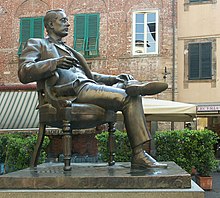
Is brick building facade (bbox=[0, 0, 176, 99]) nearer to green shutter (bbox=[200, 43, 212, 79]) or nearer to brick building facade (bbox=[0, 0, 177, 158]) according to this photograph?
brick building facade (bbox=[0, 0, 177, 158])

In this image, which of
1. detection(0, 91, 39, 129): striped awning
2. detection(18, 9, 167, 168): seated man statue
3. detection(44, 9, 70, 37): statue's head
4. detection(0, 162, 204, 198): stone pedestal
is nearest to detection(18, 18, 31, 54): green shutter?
detection(0, 91, 39, 129): striped awning

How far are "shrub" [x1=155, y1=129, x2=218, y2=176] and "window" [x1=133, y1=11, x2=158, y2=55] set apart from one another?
8024mm

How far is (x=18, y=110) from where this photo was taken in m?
13.5

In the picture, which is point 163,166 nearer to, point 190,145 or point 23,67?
point 23,67

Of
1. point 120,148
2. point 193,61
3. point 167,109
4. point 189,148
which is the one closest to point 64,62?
point 120,148

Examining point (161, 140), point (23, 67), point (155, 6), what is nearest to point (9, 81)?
point (155, 6)

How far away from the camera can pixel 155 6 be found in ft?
52.5

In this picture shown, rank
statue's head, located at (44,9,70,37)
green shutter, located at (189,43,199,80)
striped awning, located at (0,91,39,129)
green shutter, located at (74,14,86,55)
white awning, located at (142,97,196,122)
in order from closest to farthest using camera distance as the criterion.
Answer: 1. statue's head, located at (44,9,70,37)
2. white awning, located at (142,97,196,122)
3. striped awning, located at (0,91,39,129)
4. green shutter, located at (189,43,199,80)
5. green shutter, located at (74,14,86,55)

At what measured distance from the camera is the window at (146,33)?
1592 centimetres

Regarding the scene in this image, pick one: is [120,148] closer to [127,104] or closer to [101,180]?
[127,104]

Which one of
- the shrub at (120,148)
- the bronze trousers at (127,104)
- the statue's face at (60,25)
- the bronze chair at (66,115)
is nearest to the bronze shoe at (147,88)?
the bronze trousers at (127,104)

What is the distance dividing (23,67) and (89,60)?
12947mm

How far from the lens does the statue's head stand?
12.3ft

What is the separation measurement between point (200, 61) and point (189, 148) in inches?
335
